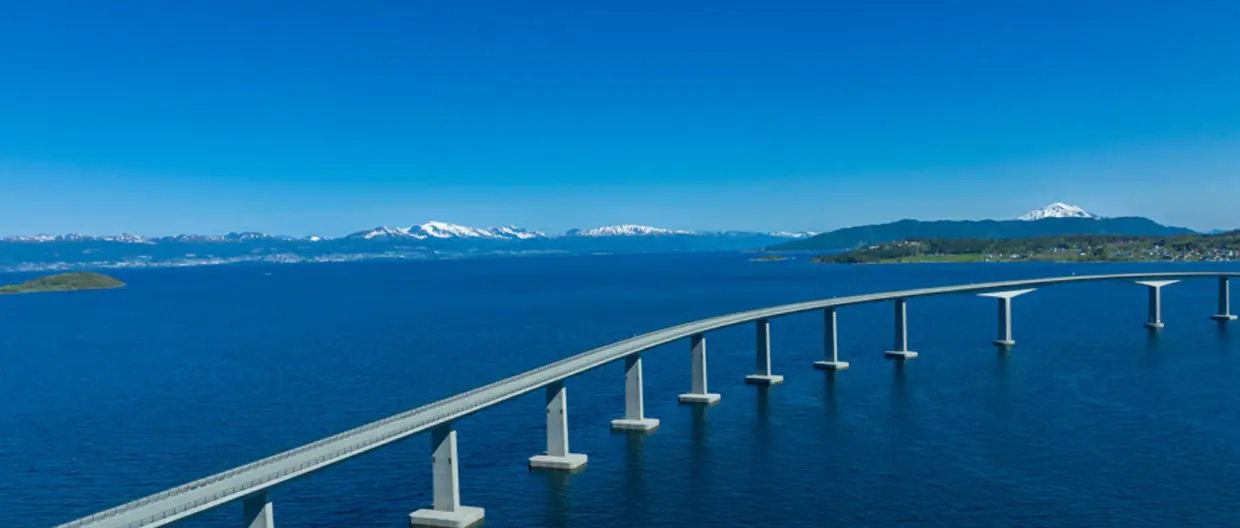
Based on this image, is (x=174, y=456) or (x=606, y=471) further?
(x=174, y=456)

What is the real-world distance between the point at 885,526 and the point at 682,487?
12.4 meters

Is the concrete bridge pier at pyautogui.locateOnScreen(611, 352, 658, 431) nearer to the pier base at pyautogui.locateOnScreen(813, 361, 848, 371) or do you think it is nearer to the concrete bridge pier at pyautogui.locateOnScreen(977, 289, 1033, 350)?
the pier base at pyautogui.locateOnScreen(813, 361, 848, 371)

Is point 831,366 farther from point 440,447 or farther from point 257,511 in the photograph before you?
point 257,511

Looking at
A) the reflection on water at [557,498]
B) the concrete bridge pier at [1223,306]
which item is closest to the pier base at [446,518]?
the reflection on water at [557,498]

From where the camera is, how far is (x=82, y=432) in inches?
2707

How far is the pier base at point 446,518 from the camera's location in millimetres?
46625

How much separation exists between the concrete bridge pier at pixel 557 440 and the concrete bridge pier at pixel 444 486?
9.55 meters

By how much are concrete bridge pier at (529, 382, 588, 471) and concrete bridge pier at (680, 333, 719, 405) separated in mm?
21692

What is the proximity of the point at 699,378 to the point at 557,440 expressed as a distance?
24050mm

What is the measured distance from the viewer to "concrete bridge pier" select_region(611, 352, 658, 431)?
68.2m

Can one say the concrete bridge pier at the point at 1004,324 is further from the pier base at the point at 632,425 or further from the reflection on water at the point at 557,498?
the reflection on water at the point at 557,498

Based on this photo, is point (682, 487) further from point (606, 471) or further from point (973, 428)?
point (973, 428)

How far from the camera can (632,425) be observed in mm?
68250

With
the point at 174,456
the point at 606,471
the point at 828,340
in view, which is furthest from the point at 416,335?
the point at 606,471
